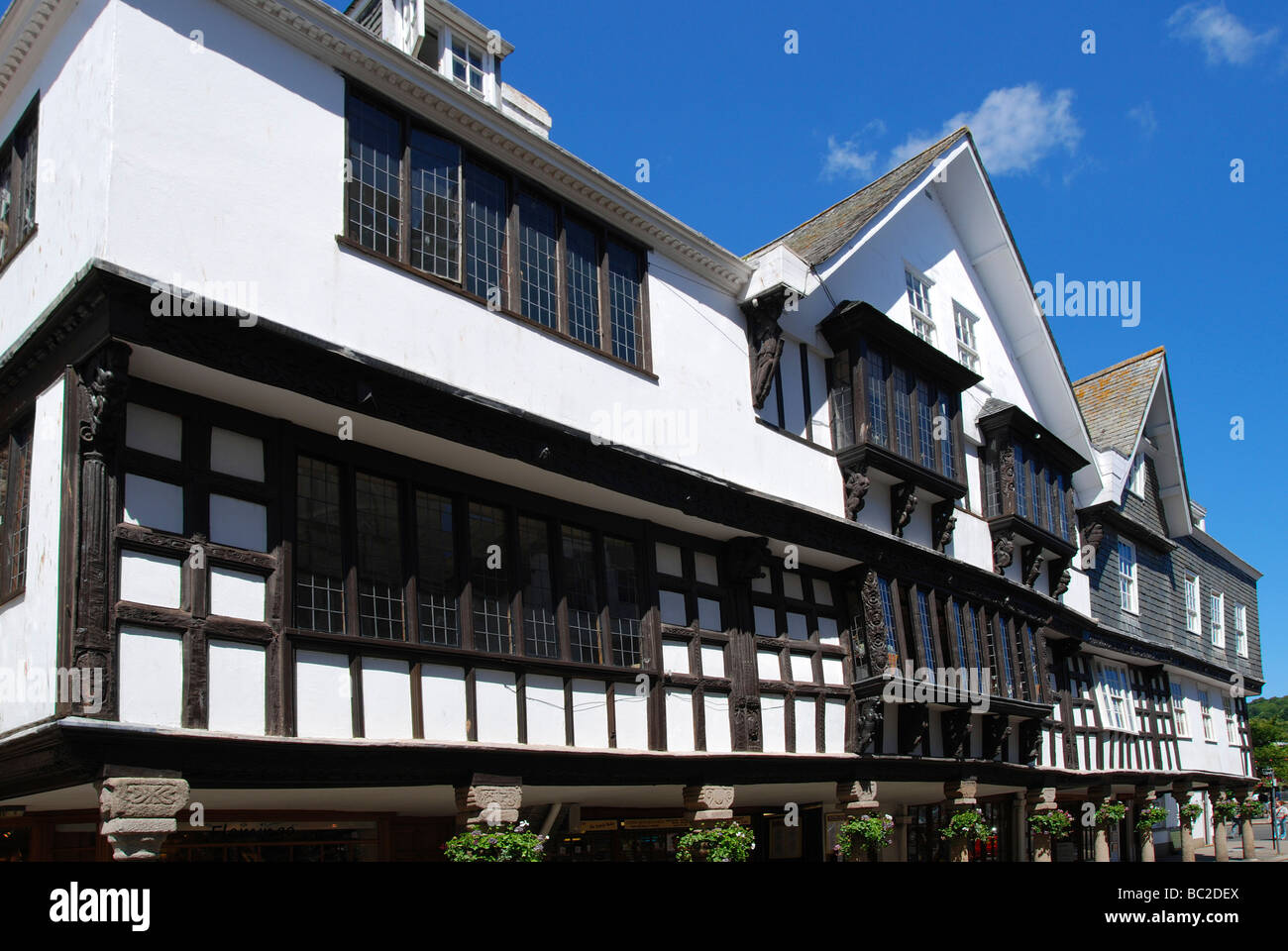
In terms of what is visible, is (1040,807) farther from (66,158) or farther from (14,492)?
(66,158)

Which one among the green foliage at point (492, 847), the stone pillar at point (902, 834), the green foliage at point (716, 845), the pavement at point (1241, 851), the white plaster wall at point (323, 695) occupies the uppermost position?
the white plaster wall at point (323, 695)

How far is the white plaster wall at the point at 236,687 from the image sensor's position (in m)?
9.20

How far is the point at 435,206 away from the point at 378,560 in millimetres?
3520

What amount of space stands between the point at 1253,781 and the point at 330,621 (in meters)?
29.8

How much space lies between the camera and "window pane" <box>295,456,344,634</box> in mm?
10133

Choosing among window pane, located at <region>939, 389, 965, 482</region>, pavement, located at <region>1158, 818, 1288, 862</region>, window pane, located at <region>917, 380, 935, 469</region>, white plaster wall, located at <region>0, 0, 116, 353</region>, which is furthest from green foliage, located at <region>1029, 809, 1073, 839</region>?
white plaster wall, located at <region>0, 0, 116, 353</region>

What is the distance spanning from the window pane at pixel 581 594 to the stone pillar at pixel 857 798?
501 centimetres

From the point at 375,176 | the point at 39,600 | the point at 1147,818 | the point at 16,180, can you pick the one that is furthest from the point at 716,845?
the point at 1147,818

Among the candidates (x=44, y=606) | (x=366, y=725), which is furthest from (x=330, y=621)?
(x=44, y=606)

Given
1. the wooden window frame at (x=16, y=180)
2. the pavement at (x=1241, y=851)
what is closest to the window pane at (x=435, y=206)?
the wooden window frame at (x=16, y=180)

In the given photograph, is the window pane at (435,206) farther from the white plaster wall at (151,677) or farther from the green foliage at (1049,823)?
the green foliage at (1049,823)

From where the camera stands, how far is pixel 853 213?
63.2ft

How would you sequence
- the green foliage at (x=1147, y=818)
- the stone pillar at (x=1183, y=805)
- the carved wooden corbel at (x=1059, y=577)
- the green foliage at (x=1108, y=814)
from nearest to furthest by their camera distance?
the carved wooden corbel at (x=1059, y=577), the green foliage at (x=1108, y=814), the green foliage at (x=1147, y=818), the stone pillar at (x=1183, y=805)

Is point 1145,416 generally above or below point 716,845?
above
